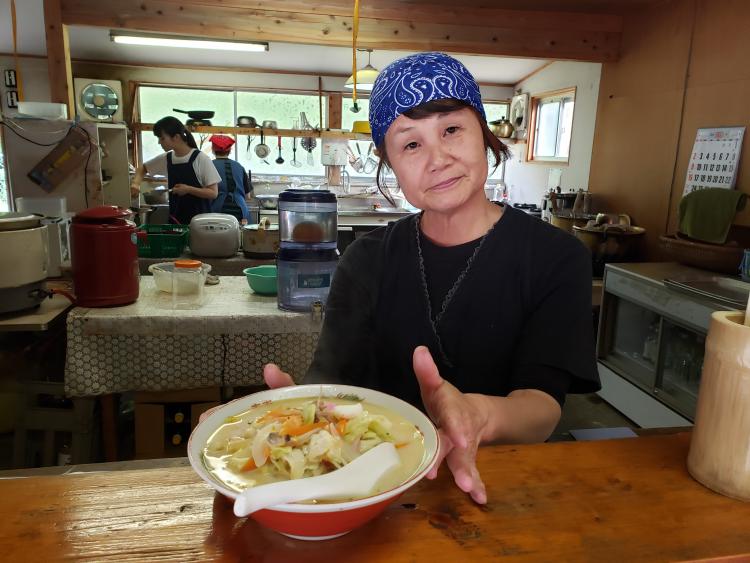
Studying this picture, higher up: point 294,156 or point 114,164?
point 294,156

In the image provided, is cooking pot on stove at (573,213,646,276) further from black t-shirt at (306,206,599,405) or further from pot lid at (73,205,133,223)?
pot lid at (73,205,133,223)

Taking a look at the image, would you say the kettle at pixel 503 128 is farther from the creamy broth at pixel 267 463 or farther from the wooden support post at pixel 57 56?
the creamy broth at pixel 267 463

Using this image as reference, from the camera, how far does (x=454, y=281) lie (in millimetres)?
1268

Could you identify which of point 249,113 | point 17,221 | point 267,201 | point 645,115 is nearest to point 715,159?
point 645,115

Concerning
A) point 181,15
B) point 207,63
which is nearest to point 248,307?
point 181,15

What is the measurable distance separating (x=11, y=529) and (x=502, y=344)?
95 cm

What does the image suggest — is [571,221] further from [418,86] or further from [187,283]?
[418,86]

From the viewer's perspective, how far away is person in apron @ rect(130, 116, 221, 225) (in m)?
4.52

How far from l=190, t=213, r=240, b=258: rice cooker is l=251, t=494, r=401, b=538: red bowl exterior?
3.04m

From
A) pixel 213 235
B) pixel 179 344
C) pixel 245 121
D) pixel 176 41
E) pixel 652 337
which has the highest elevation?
pixel 176 41

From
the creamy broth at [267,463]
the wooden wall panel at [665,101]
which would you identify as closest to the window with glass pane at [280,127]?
the wooden wall panel at [665,101]

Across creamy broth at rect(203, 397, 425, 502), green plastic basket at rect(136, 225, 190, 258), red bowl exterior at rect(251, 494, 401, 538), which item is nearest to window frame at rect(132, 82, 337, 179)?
green plastic basket at rect(136, 225, 190, 258)

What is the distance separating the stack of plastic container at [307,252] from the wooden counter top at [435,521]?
157 centimetres

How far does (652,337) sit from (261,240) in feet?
8.29
